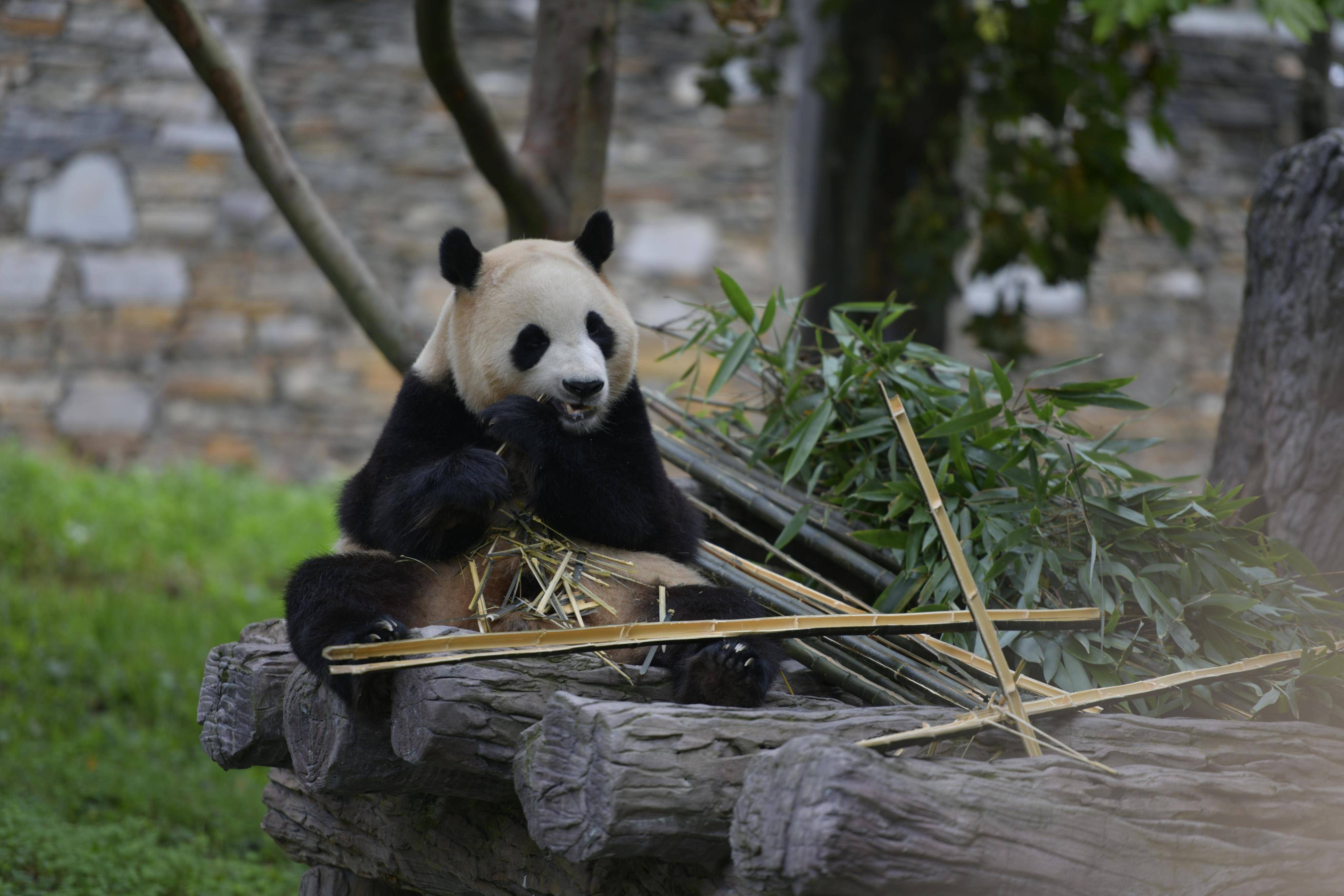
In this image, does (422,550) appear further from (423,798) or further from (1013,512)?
(1013,512)

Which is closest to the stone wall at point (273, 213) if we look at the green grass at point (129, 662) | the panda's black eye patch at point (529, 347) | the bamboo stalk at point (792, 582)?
the green grass at point (129, 662)

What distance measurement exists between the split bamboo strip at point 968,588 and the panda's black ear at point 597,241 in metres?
0.65

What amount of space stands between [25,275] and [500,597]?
4819 mm

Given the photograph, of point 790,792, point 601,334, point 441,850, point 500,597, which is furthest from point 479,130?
point 790,792

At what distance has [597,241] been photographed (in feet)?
7.30

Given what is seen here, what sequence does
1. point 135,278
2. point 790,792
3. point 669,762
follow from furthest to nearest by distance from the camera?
point 135,278
point 669,762
point 790,792

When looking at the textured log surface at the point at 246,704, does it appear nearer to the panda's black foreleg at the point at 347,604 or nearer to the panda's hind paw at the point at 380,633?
the panda's black foreleg at the point at 347,604

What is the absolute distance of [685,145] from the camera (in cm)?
630

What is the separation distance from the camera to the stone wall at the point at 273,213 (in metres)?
5.75

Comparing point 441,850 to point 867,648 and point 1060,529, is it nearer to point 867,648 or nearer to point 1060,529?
point 867,648

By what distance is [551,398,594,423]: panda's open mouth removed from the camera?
201 centimetres

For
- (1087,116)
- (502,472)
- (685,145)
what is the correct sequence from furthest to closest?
(685,145), (1087,116), (502,472)

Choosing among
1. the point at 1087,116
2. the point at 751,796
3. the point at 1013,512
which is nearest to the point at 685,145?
the point at 1087,116

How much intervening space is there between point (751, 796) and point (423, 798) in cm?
93
